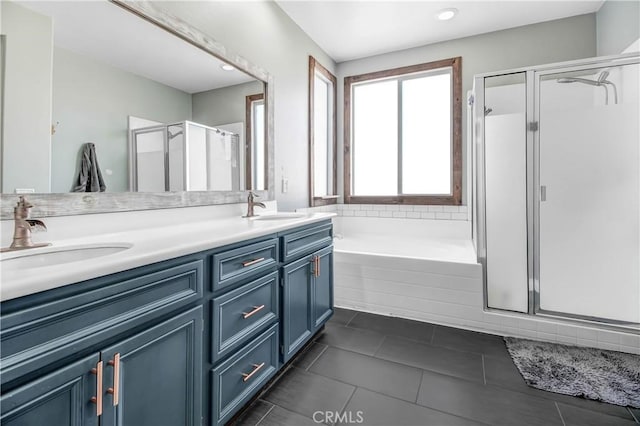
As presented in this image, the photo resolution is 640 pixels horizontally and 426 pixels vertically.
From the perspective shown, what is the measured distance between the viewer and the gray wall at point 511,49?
290cm

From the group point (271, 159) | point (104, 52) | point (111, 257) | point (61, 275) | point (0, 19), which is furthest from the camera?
point (271, 159)

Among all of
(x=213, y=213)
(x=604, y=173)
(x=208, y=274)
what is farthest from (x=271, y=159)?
(x=604, y=173)

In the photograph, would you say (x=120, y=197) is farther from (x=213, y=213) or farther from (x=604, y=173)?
(x=604, y=173)

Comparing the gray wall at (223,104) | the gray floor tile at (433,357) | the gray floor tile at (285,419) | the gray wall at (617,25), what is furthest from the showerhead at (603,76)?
the gray floor tile at (285,419)

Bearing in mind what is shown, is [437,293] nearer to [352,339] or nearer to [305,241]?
[352,339]

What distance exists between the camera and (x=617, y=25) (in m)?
2.45

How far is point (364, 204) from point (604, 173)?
2190 millimetres

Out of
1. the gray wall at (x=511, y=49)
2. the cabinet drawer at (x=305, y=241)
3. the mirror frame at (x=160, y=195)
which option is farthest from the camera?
the gray wall at (x=511, y=49)

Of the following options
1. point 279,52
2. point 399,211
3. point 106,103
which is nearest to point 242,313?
point 106,103

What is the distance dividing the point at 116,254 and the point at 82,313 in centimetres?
18

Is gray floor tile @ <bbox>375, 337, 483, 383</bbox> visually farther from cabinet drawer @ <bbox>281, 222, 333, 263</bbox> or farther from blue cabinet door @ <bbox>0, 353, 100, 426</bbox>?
blue cabinet door @ <bbox>0, 353, 100, 426</bbox>

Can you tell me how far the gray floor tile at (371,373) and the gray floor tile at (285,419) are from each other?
35 cm

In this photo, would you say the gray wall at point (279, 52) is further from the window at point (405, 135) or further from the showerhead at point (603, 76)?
the showerhead at point (603, 76)

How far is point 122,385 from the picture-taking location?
34.7 inches
